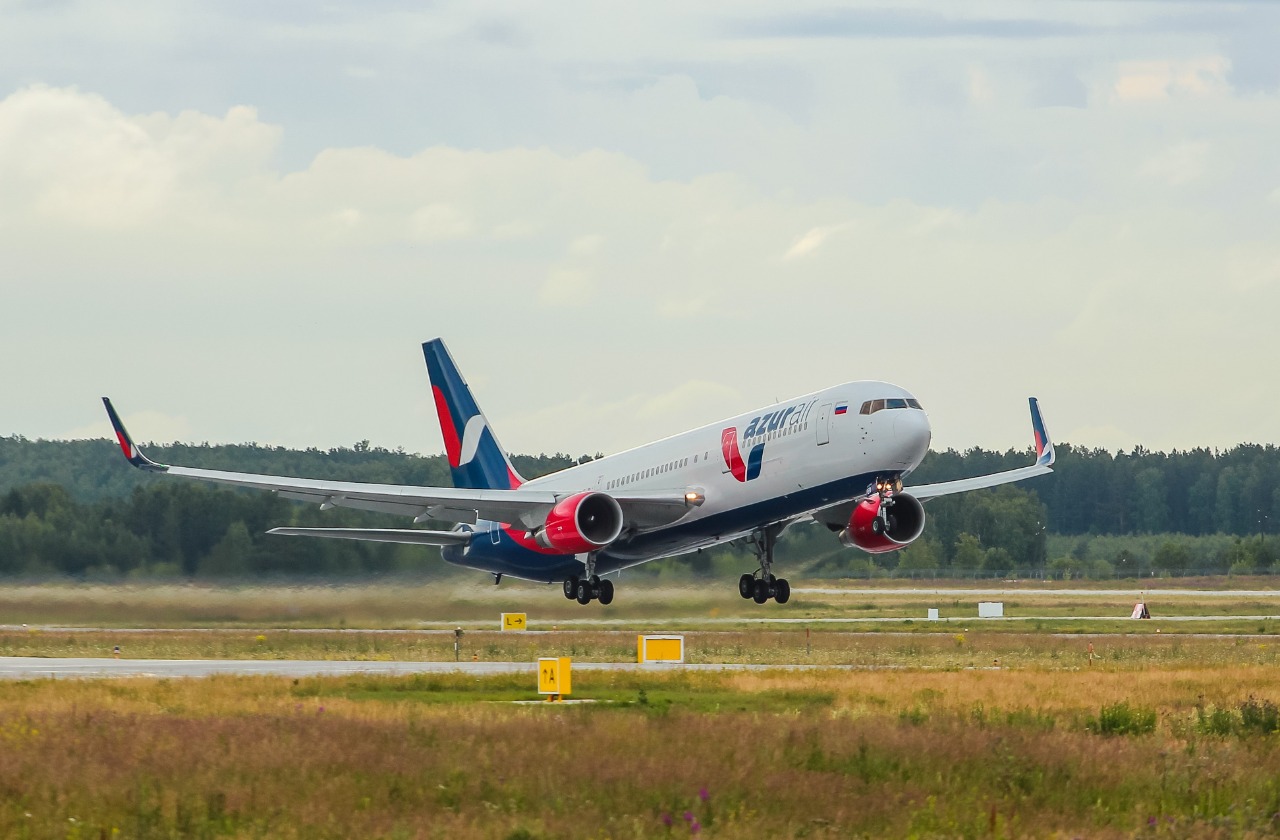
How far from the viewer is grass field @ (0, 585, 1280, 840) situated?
17.2m

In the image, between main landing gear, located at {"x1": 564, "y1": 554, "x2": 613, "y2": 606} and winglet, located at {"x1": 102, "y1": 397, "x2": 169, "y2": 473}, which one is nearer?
winglet, located at {"x1": 102, "y1": 397, "x2": 169, "y2": 473}

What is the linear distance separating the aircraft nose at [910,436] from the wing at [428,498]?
21.1 ft

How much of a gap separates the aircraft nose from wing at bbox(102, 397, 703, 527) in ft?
21.1

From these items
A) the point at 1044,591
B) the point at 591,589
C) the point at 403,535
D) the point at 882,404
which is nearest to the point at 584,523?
the point at 591,589

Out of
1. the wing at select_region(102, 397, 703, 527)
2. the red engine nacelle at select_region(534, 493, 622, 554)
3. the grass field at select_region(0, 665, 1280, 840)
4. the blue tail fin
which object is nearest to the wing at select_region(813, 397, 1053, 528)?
the wing at select_region(102, 397, 703, 527)

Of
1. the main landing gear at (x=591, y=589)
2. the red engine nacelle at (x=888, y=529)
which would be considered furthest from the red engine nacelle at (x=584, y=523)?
the red engine nacelle at (x=888, y=529)

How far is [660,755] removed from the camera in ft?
69.3

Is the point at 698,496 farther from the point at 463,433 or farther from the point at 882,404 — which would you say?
the point at 463,433

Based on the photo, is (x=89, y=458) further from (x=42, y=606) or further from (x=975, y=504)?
(x=42, y=606)

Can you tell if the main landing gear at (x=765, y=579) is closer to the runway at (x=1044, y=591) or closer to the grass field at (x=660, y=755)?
the grass field at (x=660, y=755)

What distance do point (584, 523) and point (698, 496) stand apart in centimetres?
300

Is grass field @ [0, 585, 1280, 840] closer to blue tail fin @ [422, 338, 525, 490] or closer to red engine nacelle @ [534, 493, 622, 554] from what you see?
red engine nacelle @ [534, 493, 622, 554]

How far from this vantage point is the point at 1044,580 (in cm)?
12444

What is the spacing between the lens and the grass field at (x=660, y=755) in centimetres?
1723
